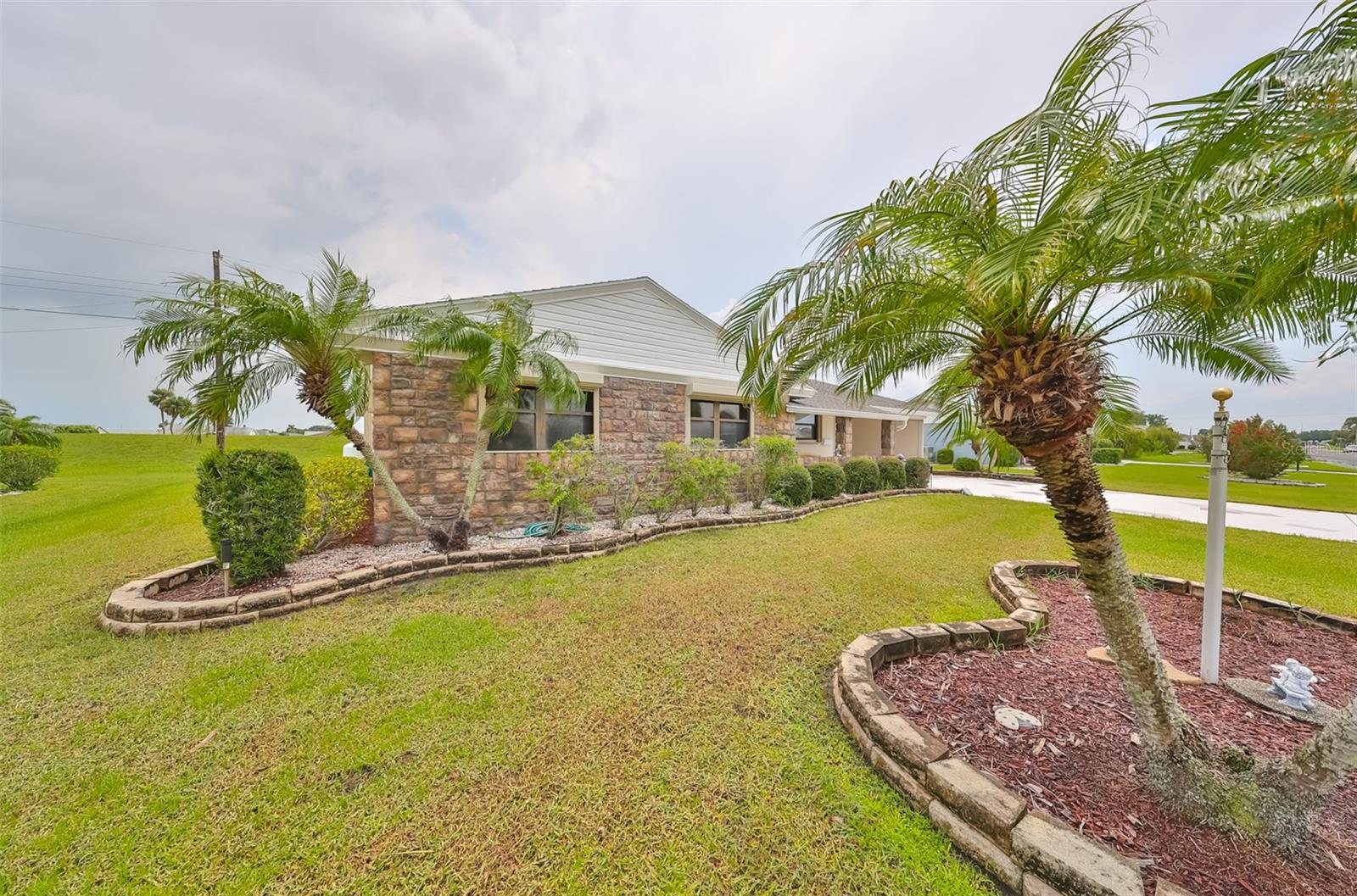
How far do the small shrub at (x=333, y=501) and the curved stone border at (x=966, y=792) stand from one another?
7.05 m

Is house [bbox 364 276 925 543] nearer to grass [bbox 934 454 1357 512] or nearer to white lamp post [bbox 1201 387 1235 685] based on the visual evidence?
white lamp post [bbox 1201 387 1235 685]

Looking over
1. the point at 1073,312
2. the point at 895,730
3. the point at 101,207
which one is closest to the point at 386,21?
the point at 101,207

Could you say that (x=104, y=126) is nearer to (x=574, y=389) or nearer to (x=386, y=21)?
(x=386, y=21)

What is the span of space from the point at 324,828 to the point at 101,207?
1433 centimetres

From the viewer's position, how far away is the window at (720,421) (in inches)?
443

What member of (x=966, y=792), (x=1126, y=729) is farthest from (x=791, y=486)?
(x=966, y=792)

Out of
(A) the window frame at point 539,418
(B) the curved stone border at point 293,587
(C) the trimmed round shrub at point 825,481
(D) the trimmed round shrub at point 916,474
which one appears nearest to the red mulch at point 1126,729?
(B) the curved stone border at point 293,587

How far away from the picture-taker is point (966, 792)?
209cm

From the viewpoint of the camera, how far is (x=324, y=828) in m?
2.13

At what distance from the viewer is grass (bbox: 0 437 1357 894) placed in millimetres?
1958

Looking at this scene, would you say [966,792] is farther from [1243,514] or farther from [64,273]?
[64,273]

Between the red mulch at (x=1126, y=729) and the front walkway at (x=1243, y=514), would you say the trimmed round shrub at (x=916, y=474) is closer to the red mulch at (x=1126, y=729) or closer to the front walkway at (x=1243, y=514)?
the front walkway at (x=1243, y=514)

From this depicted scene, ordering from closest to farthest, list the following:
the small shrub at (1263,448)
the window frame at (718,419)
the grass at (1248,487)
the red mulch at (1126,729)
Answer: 1. the red mulch at (1126,729)
2. the window frame at (718,419)
3. the grass at (1248,487)
4. the small shrub at (1263,448)

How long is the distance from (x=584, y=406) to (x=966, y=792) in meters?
8.20
